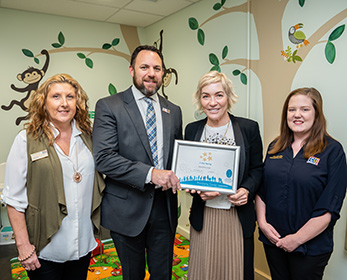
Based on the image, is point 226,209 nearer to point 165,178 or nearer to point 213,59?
point 165,178

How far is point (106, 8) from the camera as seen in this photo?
3641 mm

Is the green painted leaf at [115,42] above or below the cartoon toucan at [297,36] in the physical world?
above

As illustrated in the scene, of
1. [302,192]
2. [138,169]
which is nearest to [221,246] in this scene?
[302,192]

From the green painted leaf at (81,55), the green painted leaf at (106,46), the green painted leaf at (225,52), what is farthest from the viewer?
the green painted leaf at (106,46)

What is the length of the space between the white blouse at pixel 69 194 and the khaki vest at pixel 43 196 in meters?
0.03

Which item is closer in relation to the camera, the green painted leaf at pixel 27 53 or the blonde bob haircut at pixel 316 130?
the blonde bob haircut at pixel 316 130

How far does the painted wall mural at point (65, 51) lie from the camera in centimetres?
372

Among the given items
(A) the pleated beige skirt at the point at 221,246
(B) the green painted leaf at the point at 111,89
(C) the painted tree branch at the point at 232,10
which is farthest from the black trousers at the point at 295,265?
(B) the green painted leaf at the point at 111,89

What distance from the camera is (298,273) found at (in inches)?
64.6

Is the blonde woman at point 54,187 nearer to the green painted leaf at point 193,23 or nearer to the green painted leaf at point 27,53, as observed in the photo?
the green painted leaf at point 193,23

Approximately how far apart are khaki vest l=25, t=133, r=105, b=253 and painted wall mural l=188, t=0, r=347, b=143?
195 cm

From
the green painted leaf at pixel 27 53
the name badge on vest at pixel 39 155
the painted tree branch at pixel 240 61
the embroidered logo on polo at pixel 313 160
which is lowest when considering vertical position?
the embroidered logo on polo at pixel 313 160

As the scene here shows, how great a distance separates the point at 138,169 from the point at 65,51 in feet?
10.1

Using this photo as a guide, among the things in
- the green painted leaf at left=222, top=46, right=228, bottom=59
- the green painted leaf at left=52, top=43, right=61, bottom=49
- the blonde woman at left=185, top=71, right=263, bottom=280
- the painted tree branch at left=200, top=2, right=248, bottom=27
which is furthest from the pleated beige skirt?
the green painted leaf at left=52, top=43, right=61, bottom=49
